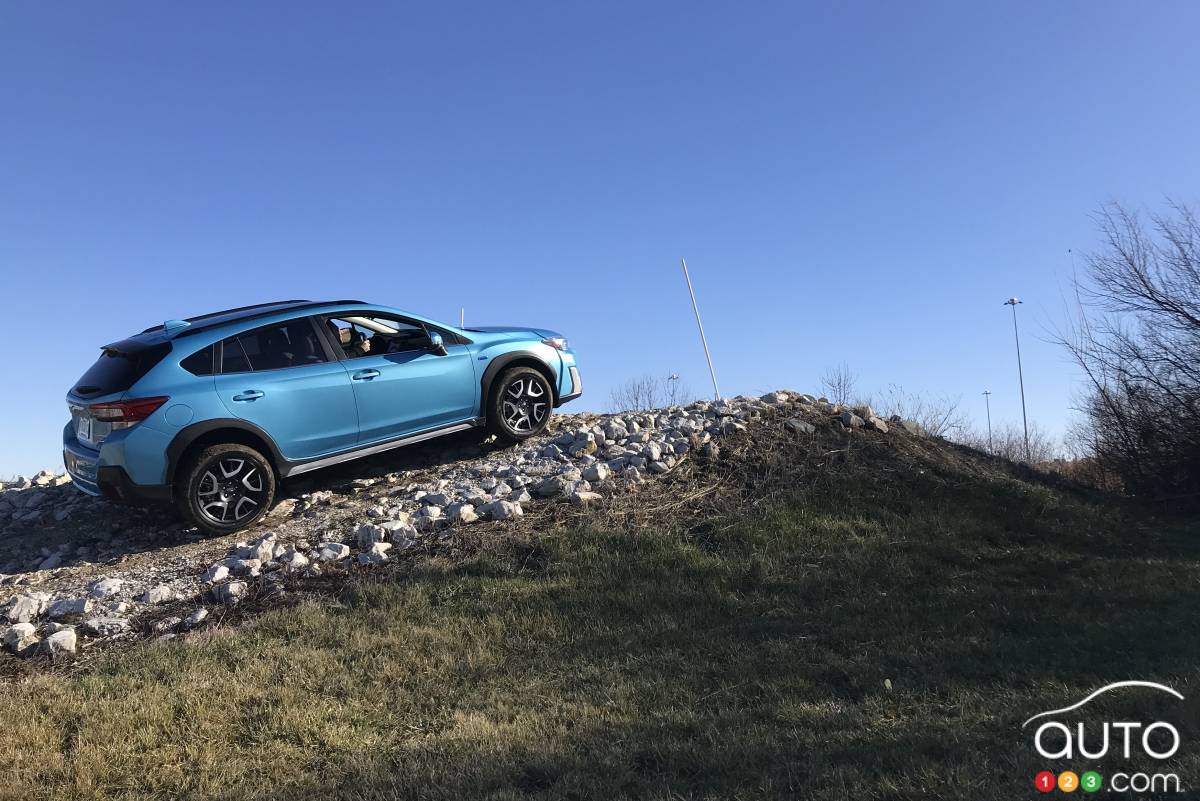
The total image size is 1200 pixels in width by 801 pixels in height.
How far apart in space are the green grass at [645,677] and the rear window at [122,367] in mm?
2516

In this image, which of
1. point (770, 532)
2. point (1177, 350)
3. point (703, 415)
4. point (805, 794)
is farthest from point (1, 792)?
point (1177, 350)

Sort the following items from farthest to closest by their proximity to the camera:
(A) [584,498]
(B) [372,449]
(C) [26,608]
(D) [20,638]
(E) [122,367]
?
(B) [372,449] < (A) [584,498] < (E) [122,367] < (C) [26,608] < (D) [20,638]

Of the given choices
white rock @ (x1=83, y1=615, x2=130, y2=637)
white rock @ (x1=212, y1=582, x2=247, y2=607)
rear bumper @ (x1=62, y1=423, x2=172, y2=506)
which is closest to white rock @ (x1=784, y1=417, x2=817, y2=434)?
white rock @ (x1=212, y1=582, x2=247, y2=607)

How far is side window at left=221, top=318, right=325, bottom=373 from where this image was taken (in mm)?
7027

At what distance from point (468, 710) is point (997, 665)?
3.09 meters

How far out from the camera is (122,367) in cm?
668

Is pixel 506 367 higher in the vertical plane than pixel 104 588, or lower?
higher

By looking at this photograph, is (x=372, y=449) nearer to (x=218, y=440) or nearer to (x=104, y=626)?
(x=218, y=440)

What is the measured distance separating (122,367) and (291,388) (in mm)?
1348

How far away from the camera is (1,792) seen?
3.47m

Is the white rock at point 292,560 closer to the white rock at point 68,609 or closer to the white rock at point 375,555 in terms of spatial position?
the white rock at point 375,555

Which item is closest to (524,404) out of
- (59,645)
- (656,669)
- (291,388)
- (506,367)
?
(506,367)

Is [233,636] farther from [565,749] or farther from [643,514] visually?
[643,514]

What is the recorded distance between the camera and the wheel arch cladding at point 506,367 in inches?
334
